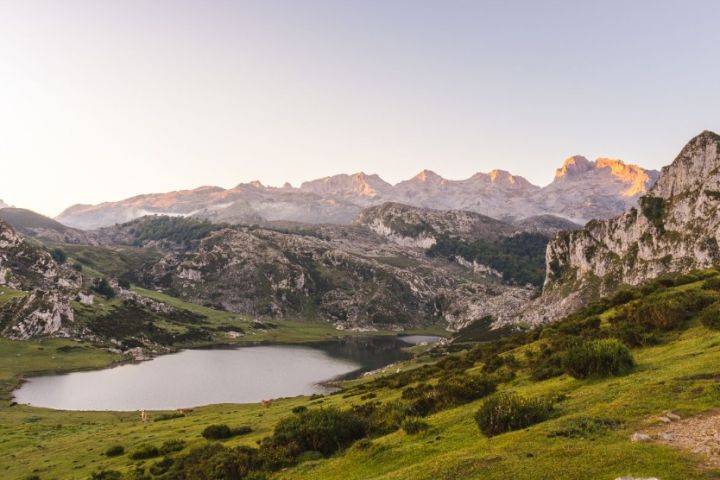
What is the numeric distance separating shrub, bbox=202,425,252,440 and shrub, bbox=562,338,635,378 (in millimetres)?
34793

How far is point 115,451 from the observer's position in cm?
4956

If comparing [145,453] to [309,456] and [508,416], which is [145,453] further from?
[508,416]

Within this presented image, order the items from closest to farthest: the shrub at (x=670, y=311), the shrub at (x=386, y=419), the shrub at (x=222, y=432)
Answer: the shrub at (x=386, y=419) → the shrub at (x=670, y=311) → the shrub at (x=222, y=432)

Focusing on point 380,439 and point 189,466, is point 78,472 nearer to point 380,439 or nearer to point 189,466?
point 189,466

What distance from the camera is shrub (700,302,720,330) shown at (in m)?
35.9

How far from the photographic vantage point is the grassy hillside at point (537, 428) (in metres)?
17.5

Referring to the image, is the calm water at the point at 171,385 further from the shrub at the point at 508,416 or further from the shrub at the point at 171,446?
the shrub at the point at 508,416

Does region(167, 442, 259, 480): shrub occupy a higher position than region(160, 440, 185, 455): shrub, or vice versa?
region(167, 442, 259, 480): shrub

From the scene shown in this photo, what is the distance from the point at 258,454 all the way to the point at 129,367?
178 m

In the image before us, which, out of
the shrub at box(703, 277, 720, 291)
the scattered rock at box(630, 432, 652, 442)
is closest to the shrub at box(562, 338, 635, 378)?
the scattered rock at box(630, 432, 652, 442)

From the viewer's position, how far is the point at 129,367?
185 metres

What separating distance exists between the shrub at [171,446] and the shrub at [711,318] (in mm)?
47818

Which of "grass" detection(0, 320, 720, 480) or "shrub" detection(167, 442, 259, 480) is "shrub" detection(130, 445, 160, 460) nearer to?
"grass" detection(0, 320, 720, 480)

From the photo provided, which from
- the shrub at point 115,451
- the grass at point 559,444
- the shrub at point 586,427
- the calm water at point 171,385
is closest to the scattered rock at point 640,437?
the grass at point 559,444
